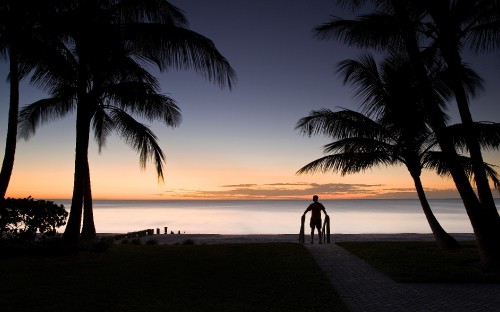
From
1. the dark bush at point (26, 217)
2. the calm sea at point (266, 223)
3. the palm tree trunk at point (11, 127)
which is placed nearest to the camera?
the palm tree trunk at point (11, 127)

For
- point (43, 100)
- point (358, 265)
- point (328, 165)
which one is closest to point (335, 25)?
point (328, 165)

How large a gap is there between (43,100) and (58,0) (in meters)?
7.50

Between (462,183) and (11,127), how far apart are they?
39.6 ft

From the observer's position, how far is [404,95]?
571 inches

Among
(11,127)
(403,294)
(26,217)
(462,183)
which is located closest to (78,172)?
(26,217)

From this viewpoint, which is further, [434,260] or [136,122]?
[136,122]

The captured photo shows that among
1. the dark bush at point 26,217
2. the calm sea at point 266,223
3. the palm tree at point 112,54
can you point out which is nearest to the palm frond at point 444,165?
the palm tree at point 112,54

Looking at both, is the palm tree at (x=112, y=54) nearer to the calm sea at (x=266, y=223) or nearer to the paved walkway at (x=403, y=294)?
the paved walkway at (x=403, y=294)

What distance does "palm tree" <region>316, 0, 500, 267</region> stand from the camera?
1037 centimetres

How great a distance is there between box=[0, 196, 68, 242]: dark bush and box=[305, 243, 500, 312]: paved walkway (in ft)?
26.4

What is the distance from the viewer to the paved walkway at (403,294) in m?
6.80

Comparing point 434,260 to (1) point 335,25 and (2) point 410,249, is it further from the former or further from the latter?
(1) point 335,25

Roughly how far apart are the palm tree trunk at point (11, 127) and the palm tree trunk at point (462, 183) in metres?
10.5

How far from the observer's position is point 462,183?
10.6 m
